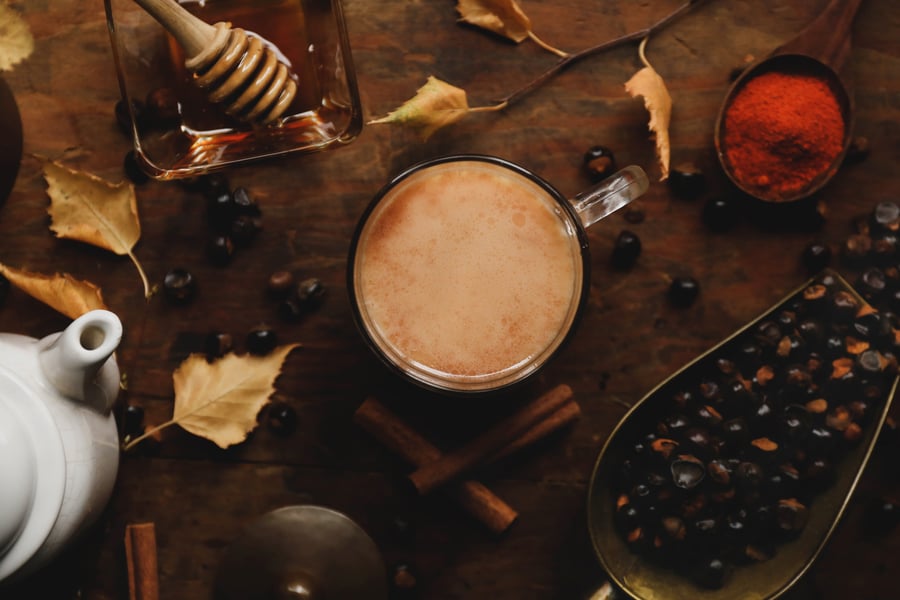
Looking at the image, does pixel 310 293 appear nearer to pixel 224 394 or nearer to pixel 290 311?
pixel 290 311

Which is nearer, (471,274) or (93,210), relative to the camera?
(471,274)

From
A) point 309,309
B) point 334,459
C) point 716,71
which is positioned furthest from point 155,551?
point 716,71

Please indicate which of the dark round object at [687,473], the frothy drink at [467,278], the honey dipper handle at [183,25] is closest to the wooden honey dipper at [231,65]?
the honey dipper handle at [183,25]

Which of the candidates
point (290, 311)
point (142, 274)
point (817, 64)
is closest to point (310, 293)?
point (290, 311)

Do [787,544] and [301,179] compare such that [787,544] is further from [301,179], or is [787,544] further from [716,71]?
[301,179]

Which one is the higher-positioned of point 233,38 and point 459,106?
point 233,38

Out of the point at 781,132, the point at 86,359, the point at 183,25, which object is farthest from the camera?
the point at 781,132

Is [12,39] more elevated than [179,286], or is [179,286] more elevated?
[12,39]
